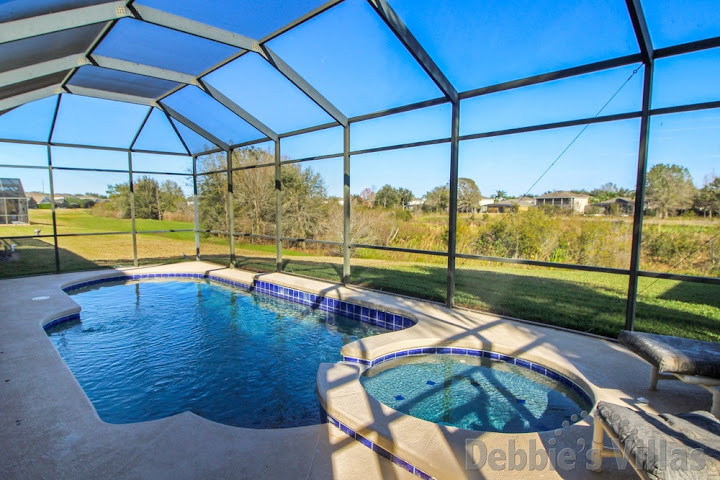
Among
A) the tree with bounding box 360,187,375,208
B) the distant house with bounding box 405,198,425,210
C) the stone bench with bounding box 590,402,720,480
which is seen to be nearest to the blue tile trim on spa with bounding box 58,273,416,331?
the stone bench with bounding box 590,402,720,480

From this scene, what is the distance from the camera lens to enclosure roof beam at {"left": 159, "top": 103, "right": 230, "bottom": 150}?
7.95m

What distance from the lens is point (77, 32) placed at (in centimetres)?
409

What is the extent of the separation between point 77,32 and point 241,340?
158 inches

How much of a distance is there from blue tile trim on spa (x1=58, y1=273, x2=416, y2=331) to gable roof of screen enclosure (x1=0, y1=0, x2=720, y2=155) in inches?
120

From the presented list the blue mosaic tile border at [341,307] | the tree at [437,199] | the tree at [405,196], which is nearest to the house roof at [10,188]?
the blue mosaic tile border at [341,307]

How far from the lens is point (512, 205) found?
9.41 metres

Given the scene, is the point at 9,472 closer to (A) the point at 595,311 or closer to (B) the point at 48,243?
(A) the point at 595,311

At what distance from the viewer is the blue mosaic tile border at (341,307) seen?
5176 mm

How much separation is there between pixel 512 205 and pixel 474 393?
7133 millimetres

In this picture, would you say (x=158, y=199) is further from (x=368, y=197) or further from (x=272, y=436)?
(x=272, y=436)

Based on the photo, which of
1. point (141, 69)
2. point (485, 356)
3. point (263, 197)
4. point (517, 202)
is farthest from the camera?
point (263, 197)

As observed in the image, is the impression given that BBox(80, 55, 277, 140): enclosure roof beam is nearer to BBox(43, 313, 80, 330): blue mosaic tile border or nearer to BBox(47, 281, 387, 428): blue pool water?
BBox(47, 281, 387, 428): blue pool water

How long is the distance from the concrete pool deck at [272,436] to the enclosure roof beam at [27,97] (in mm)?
3315

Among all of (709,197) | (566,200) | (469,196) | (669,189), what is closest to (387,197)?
(469,196)
